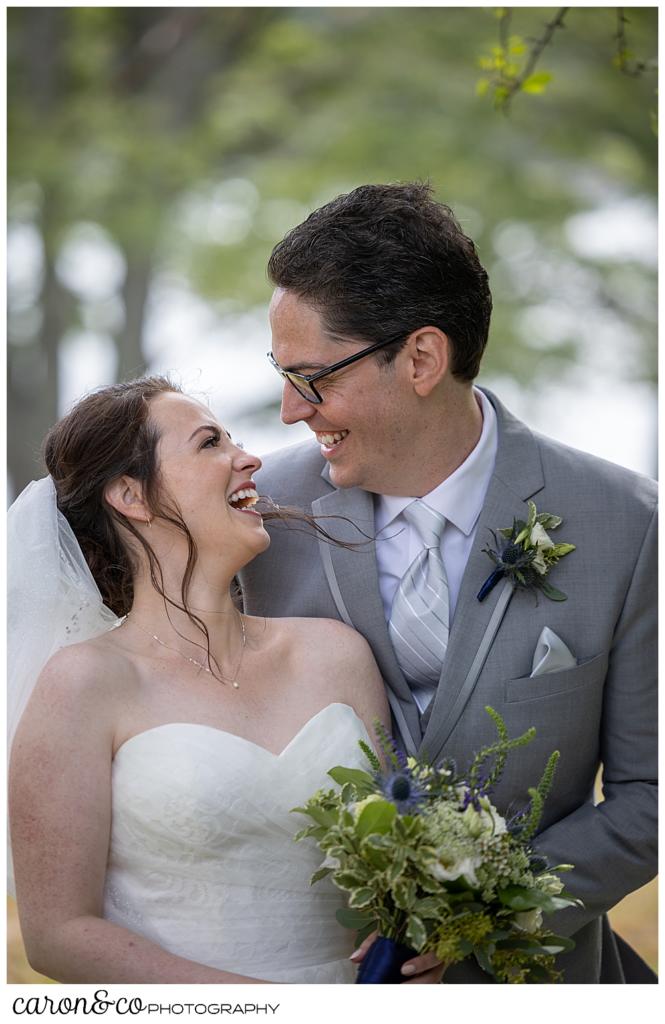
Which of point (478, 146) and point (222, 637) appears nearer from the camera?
point (222, 637)

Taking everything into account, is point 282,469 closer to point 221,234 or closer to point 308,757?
point 308,757

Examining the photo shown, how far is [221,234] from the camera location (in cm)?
1082

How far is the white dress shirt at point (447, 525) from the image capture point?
3.33 metres

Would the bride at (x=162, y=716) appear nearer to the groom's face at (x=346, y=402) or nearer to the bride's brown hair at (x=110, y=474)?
the bride's brown hair at (x=110, y=474)

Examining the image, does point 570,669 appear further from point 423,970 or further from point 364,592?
point 423,970

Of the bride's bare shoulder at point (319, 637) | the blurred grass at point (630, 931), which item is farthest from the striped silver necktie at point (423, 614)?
the blurred grass at point (630, 931)

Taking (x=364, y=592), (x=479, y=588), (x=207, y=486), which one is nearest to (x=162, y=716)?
(x=207, y=486)

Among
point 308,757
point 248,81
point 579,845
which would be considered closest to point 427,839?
point 308,757

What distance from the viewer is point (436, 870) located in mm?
2367

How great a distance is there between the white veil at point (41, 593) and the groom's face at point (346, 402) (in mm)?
706

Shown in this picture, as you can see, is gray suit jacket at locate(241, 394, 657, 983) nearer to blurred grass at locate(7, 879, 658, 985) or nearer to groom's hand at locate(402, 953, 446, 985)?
groom's hand at locate(402, 953, 446, 985)

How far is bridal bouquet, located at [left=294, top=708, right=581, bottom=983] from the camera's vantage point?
94.3 inches

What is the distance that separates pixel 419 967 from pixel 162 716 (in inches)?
33.5

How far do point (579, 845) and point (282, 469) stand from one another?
1440 mm
